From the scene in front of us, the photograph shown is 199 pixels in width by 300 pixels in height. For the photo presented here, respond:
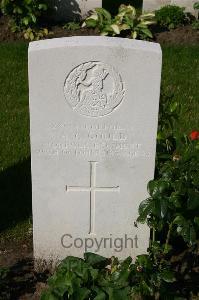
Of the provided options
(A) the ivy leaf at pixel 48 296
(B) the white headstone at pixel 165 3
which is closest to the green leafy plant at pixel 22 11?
(B) the white headstone at pixel 165 3

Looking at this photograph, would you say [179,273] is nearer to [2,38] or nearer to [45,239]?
[45,239]

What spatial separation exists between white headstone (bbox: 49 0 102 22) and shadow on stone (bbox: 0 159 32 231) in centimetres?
382

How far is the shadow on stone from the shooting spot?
17.2 ft

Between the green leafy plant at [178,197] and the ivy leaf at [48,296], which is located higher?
the green leafy plant at [178,197]

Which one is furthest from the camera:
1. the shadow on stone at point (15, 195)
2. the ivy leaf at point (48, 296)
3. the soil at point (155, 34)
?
the soil at point (155, 34)

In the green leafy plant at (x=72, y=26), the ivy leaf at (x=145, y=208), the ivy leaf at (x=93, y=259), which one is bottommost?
the ivy leaf at (x=93, y=259)

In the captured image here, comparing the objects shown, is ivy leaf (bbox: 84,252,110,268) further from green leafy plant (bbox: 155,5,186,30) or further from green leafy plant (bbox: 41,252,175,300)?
green leafy plant (bbox: 155,5,186,30)

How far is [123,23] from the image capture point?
8.66 m

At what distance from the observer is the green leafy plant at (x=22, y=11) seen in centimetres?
854

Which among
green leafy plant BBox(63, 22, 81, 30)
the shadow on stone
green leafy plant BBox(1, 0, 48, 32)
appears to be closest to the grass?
the shadow on stone

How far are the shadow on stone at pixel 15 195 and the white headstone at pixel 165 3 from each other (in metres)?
4.42

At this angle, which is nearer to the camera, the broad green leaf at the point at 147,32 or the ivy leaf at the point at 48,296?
the ivy leaf at the point at 48,296

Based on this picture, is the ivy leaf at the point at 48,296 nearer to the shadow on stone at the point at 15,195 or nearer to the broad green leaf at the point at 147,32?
the shadow on stone at the point at 15,195

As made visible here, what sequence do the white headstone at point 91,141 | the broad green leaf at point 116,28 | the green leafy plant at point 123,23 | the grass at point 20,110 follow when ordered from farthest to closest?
the green leafy plant at point 123,23
the broad green leaf at point 116,28
the grass at point 20,110
the white headstone at point 91,141
